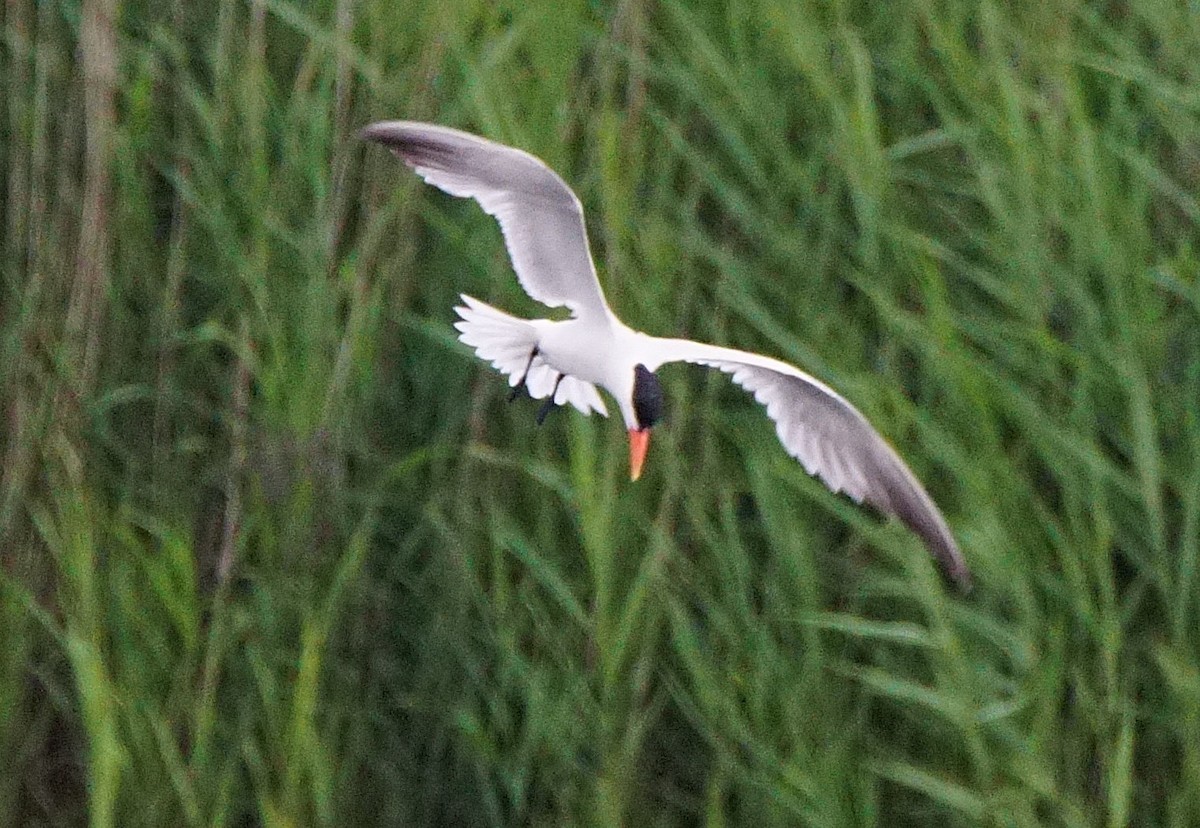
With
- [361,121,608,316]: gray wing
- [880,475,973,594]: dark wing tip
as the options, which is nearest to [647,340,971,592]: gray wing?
[880,475,973,594]: dark wing tip

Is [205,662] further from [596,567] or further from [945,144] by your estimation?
[945,144]

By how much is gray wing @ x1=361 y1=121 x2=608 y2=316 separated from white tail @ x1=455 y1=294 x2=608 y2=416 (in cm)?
6

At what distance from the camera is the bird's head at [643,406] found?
2551 mm

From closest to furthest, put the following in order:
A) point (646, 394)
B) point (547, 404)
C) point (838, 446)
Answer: point (646, 394)
point (838, 446)
point (547, 404)

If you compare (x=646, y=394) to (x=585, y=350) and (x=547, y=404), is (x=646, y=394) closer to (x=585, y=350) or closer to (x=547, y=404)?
(x=585, y=350)

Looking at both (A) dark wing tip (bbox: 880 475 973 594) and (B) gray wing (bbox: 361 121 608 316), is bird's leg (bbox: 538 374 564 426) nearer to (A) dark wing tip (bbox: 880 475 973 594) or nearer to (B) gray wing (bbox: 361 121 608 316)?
(B) gray wing (bbox: 361 121 608 316)

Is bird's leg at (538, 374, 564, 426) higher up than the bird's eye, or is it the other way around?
the bird's eye

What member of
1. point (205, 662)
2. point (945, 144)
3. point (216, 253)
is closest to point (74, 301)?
point (216, 253)

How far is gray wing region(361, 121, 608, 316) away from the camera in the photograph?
2.56 meters

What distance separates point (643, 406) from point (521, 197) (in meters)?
0.29

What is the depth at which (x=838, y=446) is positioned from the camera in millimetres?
2715

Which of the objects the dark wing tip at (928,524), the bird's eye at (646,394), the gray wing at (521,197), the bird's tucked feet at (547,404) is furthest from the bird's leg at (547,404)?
the dark wing tip at (928,524)

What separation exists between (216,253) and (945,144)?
39.9 inches

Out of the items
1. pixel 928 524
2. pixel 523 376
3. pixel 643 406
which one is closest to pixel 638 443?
pixel 643 406
